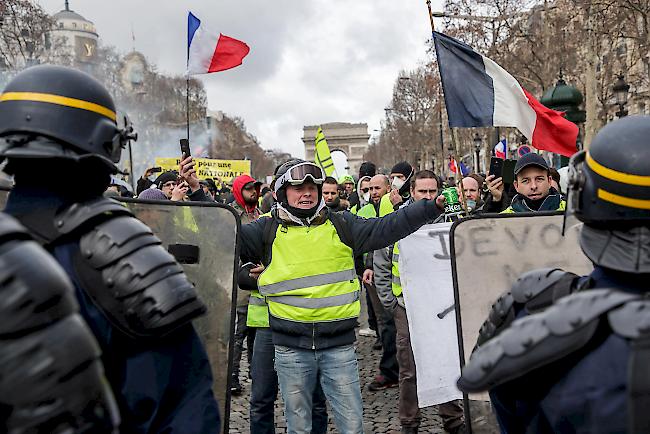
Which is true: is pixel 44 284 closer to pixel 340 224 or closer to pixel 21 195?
pixel 21 195

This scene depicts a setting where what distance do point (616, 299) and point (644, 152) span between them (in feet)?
1.11

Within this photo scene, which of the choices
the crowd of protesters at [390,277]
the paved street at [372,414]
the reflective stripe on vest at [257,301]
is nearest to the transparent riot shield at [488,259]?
the crowd of protesters at [390,277]

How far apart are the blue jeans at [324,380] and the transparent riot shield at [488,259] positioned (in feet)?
2.32

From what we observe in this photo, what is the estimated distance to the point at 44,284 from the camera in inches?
47.0

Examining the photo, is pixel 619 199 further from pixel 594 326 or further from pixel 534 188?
pixel 534 188

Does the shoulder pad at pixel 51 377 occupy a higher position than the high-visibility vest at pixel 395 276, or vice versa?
the shoulder pad at pixel 51 377

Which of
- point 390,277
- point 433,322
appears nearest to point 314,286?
point 433,322

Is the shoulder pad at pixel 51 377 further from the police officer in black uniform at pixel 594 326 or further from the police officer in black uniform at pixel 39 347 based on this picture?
the police officer in black uniform at pixel 594 326

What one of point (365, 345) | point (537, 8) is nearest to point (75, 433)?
point (365, 345)

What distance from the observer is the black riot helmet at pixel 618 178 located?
4.79 ft

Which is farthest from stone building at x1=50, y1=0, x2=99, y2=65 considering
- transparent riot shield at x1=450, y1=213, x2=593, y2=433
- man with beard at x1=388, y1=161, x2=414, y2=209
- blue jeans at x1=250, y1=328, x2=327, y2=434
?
transparent riot shield at x1=450, y1=213, x2=593, y2=433

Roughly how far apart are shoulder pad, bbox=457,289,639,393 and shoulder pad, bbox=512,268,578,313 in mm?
219

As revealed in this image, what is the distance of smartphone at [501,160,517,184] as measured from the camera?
4.36 metres

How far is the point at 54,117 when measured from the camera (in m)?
1.55
